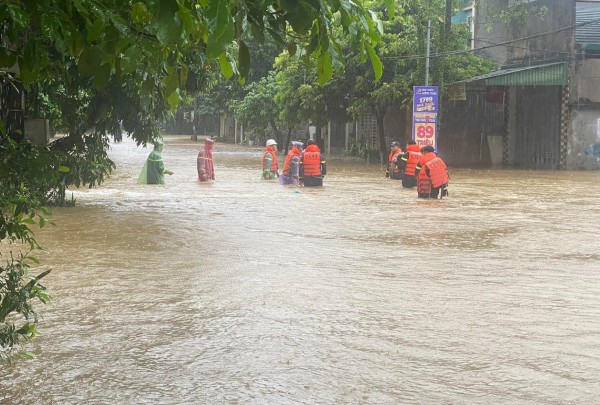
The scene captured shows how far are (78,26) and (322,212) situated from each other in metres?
13.9

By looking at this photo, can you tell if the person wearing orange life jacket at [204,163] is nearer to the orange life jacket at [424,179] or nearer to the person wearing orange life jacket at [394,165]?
the person wearing orange life jacket at [394,165]

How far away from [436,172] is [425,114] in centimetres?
886

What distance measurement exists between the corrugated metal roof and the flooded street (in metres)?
14.9

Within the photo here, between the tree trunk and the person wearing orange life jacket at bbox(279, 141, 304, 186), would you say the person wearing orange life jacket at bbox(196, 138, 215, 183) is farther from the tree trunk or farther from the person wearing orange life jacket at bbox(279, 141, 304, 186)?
the tree trunk

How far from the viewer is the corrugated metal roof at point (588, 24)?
30.2 m

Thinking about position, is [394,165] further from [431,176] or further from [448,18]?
[448,18]

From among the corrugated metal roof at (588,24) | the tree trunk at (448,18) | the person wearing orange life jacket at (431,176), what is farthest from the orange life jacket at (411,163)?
the corrugated metal roof at (588,24)

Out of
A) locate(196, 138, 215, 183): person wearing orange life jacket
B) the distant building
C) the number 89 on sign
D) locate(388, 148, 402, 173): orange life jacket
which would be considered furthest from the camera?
the distant building

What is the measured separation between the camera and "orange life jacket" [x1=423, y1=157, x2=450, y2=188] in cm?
1994

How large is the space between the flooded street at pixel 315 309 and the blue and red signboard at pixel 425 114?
452 inches

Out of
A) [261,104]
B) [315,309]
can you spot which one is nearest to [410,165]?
[315,309]

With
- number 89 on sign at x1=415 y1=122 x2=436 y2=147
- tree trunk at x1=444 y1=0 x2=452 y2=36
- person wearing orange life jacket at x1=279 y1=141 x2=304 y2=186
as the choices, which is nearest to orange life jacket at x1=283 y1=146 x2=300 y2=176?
person wearing orange life jacket at x1=279 y1=141 x2=304 y2=186

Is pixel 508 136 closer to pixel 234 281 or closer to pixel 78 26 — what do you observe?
pixel 234 281

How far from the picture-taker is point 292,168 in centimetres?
2375
